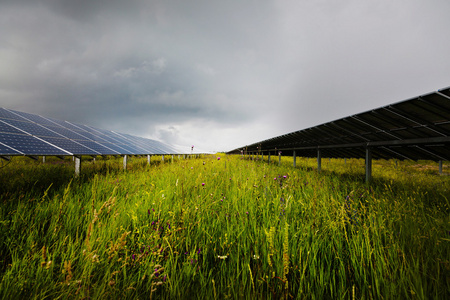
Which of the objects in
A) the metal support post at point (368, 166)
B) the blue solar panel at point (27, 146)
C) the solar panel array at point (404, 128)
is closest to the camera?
the solar panel array at point (404, 128)

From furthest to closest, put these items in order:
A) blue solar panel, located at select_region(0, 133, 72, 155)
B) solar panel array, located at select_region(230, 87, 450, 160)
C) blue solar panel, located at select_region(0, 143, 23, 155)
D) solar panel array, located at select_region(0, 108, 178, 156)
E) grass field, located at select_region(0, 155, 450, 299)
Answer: solar panel array, located at select_region(0, 108, 178, 156) → blue solar panel, located at select_region(0, 133, 72, 155) → solar panel array, located at select_region(230, 87, 450, 160) → blue solar panel, located at select_region(0, 143, 23, 155) → grass field, located at select_region(0, 155, 450, 299)

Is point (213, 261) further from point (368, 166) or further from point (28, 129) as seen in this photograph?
point (28, 129)

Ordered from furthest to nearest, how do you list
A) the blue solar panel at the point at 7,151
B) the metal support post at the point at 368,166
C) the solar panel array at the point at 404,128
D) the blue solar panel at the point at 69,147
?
the metal support post at the point at 368,166 < the blue solar panel at the point at 69,147 < the solar panel array at the point at 404,128 < the blue solar panel at the point at 7,151

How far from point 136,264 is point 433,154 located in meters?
9.95

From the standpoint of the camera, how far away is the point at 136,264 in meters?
1.45

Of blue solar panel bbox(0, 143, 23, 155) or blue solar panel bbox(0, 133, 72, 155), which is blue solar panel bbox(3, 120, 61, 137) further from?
blue solar panel bbox(0, 143, 23, 155)


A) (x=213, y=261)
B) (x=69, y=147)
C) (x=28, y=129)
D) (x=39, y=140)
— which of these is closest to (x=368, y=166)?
(x=213, y=261)

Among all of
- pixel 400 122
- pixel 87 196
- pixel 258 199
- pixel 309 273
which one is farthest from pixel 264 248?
pixel 400 122

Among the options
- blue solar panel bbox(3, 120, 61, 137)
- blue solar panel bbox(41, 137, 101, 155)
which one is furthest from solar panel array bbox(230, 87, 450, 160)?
blue solar panel bbox(3, 120, 61, 137)

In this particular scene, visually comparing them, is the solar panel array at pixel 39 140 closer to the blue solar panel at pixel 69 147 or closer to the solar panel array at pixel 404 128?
the blue solar panel at pixel 69 147

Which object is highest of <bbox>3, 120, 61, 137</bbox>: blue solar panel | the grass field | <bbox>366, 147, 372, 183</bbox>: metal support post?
<bbox>3, 120, 61, 137</bbox>: blue solar panel

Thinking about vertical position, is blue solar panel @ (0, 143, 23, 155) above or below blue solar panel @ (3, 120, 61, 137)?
below

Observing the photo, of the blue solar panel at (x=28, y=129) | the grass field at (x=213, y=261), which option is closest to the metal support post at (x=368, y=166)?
the grass field at (x=213, y=261)

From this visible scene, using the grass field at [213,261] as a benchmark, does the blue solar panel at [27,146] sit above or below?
above
